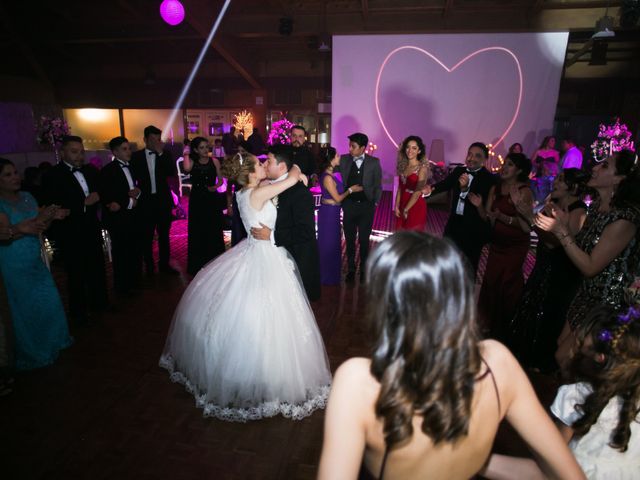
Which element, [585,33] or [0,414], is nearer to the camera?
[0,414]

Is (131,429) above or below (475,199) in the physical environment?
below

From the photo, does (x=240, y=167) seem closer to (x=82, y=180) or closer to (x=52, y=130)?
(x=82, y=180)

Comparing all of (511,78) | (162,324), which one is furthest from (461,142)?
(162,324)

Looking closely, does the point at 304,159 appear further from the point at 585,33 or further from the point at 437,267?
the point at 585,33

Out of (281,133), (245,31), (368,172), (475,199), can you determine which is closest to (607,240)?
(475,199)

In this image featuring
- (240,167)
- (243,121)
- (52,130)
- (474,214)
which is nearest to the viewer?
(240,167)

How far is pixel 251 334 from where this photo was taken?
8.63ft

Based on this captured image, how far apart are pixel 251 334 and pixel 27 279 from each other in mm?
1877

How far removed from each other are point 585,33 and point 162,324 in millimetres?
12266

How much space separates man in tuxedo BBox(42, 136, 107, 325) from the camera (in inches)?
145

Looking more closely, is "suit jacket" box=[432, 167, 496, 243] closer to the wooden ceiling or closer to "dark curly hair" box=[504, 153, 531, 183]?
"dark curly hair" box=[504, 153, 531, 183]

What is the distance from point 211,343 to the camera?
2.66 meters

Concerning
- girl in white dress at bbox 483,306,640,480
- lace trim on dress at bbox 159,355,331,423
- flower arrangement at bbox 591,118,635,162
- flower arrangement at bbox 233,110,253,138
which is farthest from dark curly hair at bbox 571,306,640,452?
flower arrangement at bbox 233,110,253,138

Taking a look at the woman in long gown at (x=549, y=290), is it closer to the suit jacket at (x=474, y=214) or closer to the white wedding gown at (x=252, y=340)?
the suit jacket at (x=474, y=214)
